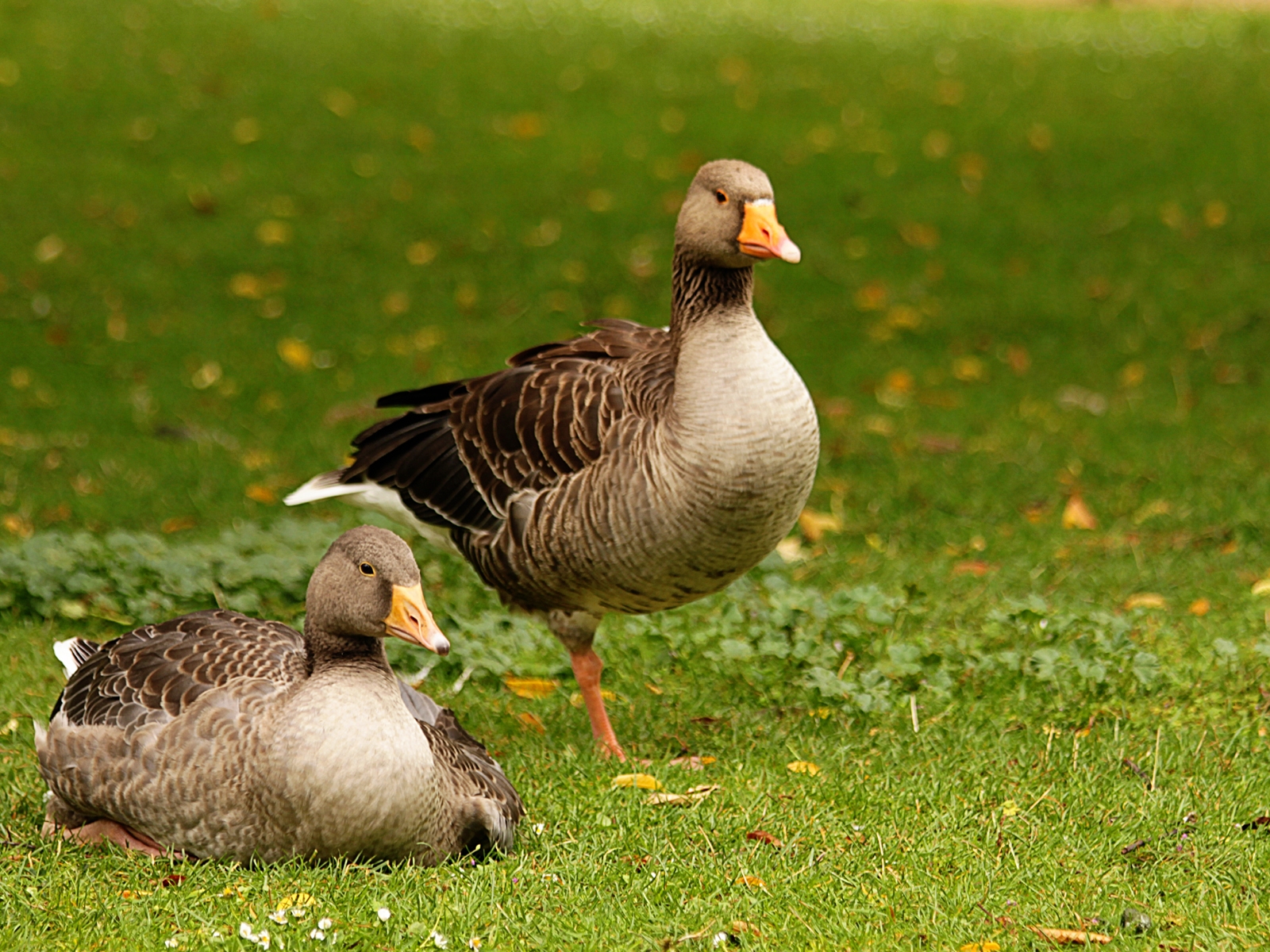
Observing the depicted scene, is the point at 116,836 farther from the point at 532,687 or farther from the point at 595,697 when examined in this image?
the point at 532,687

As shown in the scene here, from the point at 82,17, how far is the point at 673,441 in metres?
13.5

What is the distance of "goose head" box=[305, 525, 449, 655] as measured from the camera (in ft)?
13.3

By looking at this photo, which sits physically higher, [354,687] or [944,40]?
[944,40]

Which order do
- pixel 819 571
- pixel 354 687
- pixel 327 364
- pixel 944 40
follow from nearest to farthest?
1. pixel 354 687
2. pixel 819 571
3. pixel 327 364
4. pixel 944 40

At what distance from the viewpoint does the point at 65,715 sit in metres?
4.54

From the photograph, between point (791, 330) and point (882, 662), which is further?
point (791, 330)

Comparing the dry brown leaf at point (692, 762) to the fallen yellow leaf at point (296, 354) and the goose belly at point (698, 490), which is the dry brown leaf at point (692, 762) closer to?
the goose belly at point (698, 490)

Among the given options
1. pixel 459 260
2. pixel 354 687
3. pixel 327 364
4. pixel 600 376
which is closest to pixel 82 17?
pixel 459 260

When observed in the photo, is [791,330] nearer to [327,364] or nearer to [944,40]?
[327,364]

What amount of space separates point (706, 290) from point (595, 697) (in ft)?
4.86

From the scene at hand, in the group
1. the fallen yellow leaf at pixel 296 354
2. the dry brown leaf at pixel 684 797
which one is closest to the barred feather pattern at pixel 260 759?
the dry brown leaf at pixel 684 797

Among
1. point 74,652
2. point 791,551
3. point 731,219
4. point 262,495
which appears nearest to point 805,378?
point 791,551

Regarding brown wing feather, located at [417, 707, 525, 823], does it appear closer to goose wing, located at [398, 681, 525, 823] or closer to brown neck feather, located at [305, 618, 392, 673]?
goose wing, located at [398, 681, 525, 823]

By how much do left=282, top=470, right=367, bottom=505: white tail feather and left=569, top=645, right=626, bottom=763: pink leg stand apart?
116cm
